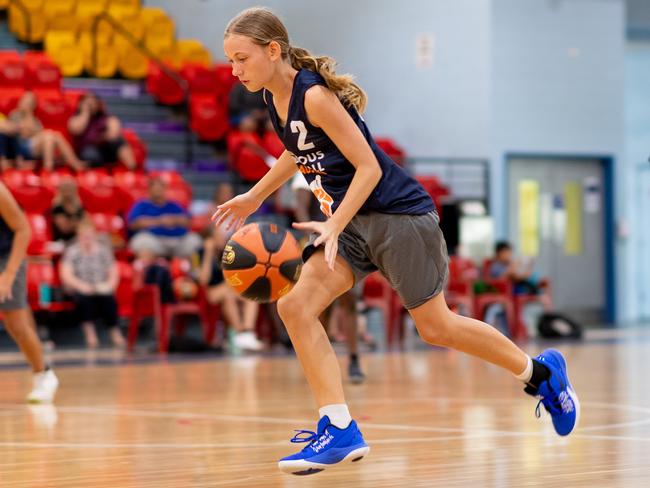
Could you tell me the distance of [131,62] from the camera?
50.4 ft

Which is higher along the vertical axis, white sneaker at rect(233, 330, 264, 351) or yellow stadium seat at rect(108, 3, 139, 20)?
yellow stadium seat at rect(108, 3, 139, 20)

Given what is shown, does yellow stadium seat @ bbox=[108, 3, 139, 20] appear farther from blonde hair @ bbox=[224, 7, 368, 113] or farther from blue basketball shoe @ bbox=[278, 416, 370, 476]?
blue basketball shoe @ bbox=[278, 416, 370, 476]

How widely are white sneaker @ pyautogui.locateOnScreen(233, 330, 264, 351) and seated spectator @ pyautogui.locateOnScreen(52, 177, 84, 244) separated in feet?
6.65

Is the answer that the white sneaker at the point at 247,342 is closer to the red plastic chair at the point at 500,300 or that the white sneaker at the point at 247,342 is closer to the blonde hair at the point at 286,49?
the red plastic chair at the point at 500,300

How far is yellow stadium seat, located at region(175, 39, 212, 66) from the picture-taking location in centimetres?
1608

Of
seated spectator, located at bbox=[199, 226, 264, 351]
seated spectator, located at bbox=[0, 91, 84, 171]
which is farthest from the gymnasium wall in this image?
seated spectator, located at bbox=[199, 226, 264, 351]

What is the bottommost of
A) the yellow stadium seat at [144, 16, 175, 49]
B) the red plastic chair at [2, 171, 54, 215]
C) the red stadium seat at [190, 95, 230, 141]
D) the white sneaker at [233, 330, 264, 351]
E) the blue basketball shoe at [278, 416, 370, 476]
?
the white sneaker at [233, 330, 264, 351]

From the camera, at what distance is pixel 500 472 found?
387cm

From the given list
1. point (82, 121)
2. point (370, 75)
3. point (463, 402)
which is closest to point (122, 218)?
point (82, 121)

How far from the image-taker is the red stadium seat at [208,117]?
1466 cm

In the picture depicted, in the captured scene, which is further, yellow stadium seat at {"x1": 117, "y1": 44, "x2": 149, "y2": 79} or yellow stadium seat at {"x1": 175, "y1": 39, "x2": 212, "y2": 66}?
yellow stadium seat at {"x1": 175, "y1": 39, "x2": 212, "y2": 66}

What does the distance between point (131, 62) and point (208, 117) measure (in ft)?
5.15

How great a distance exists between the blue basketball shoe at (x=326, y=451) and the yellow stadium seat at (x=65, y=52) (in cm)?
1210

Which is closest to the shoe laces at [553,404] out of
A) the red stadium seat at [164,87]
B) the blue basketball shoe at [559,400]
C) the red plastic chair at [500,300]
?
the blue basketball shoe at [559,400]
